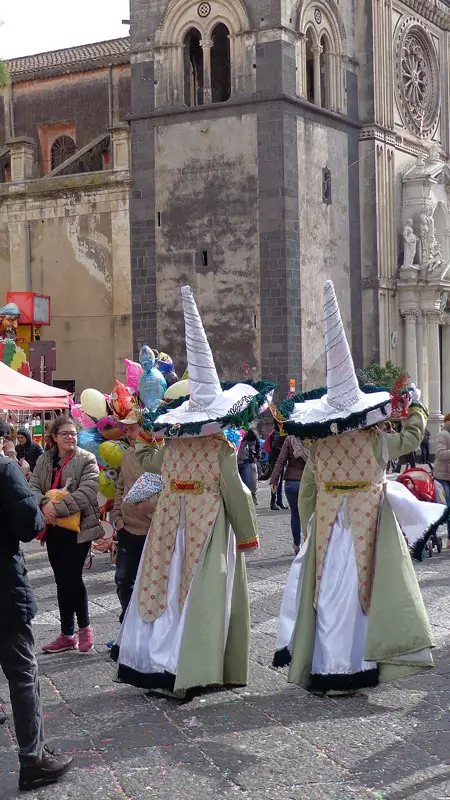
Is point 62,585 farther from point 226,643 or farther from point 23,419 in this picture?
point 23,419

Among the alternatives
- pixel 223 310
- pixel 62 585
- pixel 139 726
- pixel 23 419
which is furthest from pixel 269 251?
pixel 139 726

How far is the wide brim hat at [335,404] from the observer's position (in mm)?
7109

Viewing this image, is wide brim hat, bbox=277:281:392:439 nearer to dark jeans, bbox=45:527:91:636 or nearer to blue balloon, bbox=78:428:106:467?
dark jeans, bbox=45:527:91:636

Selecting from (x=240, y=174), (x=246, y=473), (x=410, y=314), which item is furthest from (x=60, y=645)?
(x=410, y=314)

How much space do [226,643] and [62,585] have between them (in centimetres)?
161

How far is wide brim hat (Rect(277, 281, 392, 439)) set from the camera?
280 inches

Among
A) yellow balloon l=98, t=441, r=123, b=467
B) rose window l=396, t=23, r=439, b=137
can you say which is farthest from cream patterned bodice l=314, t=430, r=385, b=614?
rose window l=396, t=23, r=439, b=137

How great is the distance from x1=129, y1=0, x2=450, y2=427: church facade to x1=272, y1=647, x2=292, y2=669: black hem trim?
70.4 ft

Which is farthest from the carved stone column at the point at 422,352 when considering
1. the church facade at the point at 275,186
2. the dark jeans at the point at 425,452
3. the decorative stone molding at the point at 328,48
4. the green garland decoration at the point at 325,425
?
the green garland decoration at the point at 325,425

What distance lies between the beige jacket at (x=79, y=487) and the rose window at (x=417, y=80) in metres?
27.2

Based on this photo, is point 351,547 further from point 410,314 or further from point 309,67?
point 410,314

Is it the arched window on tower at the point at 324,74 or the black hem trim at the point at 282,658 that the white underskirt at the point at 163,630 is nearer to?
the black hem trim at the point at 282,658

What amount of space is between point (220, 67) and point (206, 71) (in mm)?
1088

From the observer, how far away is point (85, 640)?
8.16 metres
